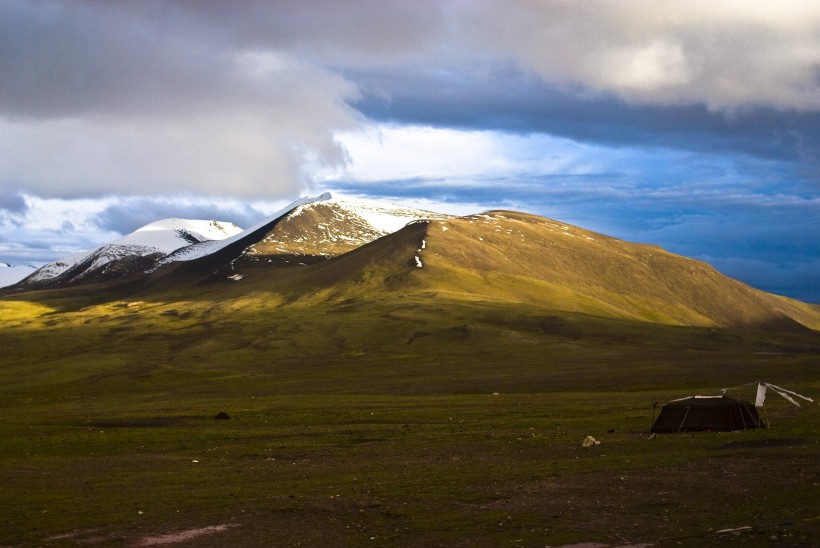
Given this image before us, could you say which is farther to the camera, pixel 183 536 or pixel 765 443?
pixel 765 443

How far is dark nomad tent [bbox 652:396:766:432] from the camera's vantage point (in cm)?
5303

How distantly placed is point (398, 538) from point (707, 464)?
1804 centimetres

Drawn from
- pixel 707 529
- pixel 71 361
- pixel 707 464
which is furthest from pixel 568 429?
pixel 71 361

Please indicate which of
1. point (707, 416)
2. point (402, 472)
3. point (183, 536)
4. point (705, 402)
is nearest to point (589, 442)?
point (707, 416)

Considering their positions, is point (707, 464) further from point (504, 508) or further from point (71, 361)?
point (71, 361)

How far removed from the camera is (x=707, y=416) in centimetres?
5344

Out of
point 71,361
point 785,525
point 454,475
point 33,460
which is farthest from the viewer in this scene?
point 71,361

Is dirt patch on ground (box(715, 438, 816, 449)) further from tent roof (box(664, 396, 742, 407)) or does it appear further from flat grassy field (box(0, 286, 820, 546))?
tent roof (box(664, 396, 742, 407))

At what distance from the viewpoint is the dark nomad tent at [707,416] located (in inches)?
2088

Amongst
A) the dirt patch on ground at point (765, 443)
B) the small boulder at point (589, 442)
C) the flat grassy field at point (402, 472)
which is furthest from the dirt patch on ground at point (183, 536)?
the dirt patch on ground at point (765, 443)

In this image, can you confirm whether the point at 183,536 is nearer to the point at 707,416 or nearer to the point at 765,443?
the point at 765,443

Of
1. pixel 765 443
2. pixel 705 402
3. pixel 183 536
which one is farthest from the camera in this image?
pixel 705 402

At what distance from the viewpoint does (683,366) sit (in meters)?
134

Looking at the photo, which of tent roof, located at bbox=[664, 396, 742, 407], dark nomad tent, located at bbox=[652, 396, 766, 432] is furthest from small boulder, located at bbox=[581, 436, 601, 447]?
tent roof, located at bbox=[664, 396, 742, 407]
